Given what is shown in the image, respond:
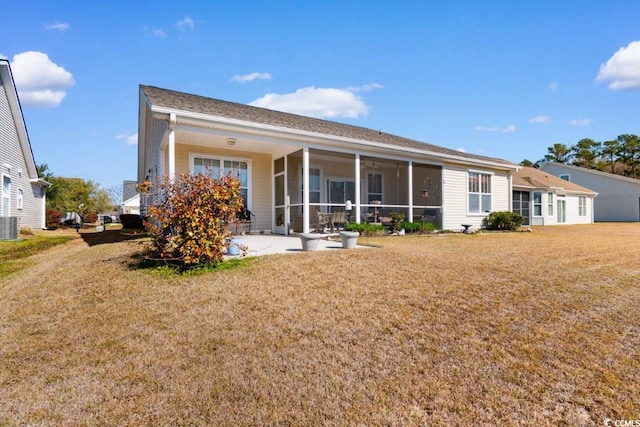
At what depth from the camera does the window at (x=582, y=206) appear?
1144 inches

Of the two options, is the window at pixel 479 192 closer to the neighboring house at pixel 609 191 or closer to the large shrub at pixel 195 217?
the large shrub at pixel 195 217

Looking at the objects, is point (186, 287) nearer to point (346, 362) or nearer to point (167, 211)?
point (167, 211)

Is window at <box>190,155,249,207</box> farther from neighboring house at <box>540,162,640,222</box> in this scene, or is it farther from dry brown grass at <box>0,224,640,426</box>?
neighboring house at <box>540,162,640,222</box>

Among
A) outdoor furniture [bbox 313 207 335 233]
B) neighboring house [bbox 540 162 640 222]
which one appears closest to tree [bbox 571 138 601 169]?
neighboring house [bbox 540 162 640 222]

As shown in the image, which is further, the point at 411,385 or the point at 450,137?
the point at 450,137

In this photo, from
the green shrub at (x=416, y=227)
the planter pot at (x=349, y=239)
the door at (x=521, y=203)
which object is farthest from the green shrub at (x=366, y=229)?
the door at (x=521, y=203)

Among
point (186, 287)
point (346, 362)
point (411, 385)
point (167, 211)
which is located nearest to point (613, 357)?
point (411, 385)

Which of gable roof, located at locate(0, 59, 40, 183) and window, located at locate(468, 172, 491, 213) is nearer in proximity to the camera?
gable roof, located at locate(0, 59, 40, 183)

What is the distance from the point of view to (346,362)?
300cm

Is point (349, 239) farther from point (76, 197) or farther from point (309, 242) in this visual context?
point (76, 197)

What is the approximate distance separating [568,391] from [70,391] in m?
3.84

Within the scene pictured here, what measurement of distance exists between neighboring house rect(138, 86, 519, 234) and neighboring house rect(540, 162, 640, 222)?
22.4 meters

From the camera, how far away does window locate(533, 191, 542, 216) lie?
80.8ft

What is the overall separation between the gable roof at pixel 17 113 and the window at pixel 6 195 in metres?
3.23
